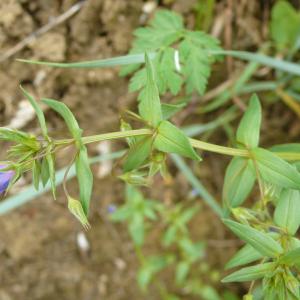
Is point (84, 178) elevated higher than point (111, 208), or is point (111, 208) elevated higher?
point (84, 178)

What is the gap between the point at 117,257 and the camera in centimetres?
237

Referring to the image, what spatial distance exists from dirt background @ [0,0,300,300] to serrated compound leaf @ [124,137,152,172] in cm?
68

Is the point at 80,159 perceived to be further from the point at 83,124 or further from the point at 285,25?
the point at 285,25

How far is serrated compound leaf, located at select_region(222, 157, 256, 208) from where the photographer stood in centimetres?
138

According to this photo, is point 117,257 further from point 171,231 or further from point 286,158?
point 286,158

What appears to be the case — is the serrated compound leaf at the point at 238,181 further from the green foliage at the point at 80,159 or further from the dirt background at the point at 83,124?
the dirt background at the point at 83,124

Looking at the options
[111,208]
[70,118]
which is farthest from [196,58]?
[111,208]

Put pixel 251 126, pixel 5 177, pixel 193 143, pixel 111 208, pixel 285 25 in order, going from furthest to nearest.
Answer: pixel 111 208 < pixel 285 25 < pixel 251 126 < pixel 193 143 < pixel 5 177

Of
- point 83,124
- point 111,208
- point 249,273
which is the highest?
point 249,273

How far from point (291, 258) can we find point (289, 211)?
167 millimetres

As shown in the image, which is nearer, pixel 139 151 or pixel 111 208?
pixel 139 151

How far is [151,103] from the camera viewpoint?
3.97 feet

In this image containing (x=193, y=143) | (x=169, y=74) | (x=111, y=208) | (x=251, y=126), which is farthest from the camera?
(x=111, y=208)

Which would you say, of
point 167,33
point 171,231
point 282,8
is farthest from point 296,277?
point 282,8
